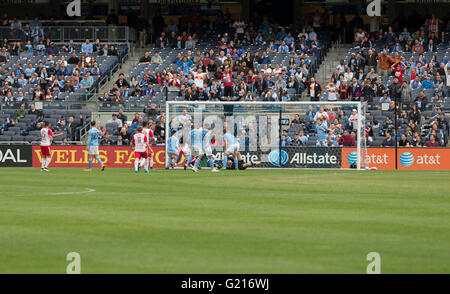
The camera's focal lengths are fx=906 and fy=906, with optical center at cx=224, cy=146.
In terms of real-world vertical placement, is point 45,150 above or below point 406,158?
above

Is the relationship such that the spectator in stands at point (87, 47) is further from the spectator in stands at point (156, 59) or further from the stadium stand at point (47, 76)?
the spectator in stands at point (156, 59)

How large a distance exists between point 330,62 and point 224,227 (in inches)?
1386

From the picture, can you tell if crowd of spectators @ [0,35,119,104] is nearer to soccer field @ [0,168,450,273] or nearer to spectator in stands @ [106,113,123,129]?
spectator in stands @ [106,113,123,129]

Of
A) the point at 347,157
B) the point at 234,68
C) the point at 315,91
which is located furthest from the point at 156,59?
the point at 347,157

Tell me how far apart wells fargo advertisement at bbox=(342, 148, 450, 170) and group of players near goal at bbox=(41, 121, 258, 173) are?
15.1 ft

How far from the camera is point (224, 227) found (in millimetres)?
15227

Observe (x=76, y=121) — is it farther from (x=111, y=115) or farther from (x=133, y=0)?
(x=133, y=0)

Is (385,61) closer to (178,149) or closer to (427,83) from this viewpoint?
(427,83)

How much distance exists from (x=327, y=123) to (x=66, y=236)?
27.3 metres

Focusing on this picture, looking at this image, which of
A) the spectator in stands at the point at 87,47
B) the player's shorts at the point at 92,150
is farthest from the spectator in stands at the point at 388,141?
the spectator in stands at the point at 87,47

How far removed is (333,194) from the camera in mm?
23297

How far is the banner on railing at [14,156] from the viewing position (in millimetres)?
42094

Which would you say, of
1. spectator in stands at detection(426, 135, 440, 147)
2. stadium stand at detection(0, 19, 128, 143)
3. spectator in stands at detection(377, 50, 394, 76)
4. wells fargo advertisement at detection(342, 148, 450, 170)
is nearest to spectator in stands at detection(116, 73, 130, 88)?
stadium stand at detection(0, 19, 128, 143)
